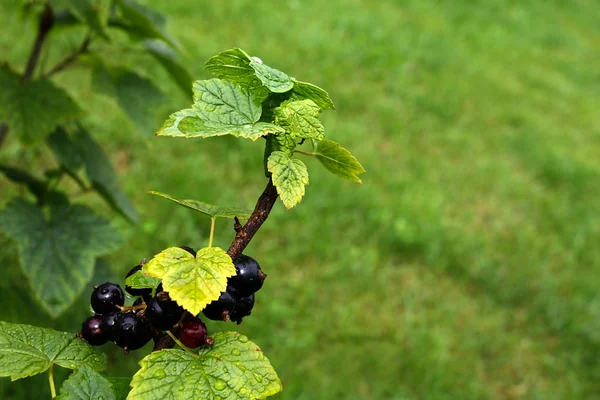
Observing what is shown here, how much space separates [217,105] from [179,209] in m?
2.45

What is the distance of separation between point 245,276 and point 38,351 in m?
0.26

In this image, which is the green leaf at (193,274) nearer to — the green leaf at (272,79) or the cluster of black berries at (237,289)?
the cluster of black berries at (237,289)

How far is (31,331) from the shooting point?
737 mm

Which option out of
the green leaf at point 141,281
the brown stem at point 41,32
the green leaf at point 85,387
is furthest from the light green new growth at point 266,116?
the brown stem at point 41,32

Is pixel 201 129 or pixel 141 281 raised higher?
pixel 201 129

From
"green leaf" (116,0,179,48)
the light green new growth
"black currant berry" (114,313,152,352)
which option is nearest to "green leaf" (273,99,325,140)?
the light green new growth

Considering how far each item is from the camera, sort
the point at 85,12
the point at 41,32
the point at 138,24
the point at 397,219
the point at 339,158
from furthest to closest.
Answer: the point at 397,219
the point at 41,32
the point at 138,24
the point at 85,12
the point at 339,158

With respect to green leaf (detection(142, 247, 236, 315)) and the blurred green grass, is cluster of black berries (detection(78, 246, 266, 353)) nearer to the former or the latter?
green leaf (detection(142, 247, 236, 315))

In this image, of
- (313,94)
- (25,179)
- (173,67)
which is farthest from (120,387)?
(25,179)

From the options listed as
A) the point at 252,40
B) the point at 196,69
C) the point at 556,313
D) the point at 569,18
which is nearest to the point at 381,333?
the point at 556,313

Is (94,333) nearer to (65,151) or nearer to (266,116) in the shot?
(266,116)

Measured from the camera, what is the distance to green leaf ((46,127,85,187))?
173cm

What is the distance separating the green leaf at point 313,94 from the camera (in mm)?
754

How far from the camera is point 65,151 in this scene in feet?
5.79
